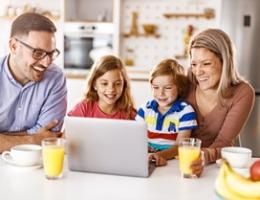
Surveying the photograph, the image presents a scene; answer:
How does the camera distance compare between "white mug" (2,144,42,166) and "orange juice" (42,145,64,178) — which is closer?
"orange juice" (42,145,64,178)

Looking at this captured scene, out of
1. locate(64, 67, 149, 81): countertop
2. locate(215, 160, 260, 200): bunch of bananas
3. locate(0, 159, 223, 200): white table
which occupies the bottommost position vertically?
locate(0, 159, 223, 200): white table

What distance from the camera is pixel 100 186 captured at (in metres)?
1.50

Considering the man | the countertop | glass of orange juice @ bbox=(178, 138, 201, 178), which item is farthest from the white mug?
the countertop

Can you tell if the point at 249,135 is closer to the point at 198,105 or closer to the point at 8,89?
the point at 198,105

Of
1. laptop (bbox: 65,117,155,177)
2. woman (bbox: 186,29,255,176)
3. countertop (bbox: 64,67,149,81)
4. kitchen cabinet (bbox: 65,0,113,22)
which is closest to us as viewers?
laptop (bbox: 65,117,155,177)

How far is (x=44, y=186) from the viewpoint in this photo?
149cm

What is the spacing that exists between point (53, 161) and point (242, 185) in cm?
70

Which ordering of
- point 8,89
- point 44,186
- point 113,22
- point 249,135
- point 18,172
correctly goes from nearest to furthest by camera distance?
point 44,186
point 18,172
point 8,89
point 249,135
point 113,22

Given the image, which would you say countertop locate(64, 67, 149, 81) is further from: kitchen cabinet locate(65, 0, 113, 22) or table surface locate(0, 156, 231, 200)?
table surface locate(0, 156, 231, 200)

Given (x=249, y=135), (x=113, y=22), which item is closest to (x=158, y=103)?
(x=249, y=135)

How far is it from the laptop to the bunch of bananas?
1.28ft

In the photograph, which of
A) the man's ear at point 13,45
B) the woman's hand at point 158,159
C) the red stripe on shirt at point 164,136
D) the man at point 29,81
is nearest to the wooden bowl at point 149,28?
the man at point 29,81

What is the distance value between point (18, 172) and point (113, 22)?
3.32 metres

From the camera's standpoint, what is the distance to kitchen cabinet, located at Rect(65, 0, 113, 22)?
16.2 feet
